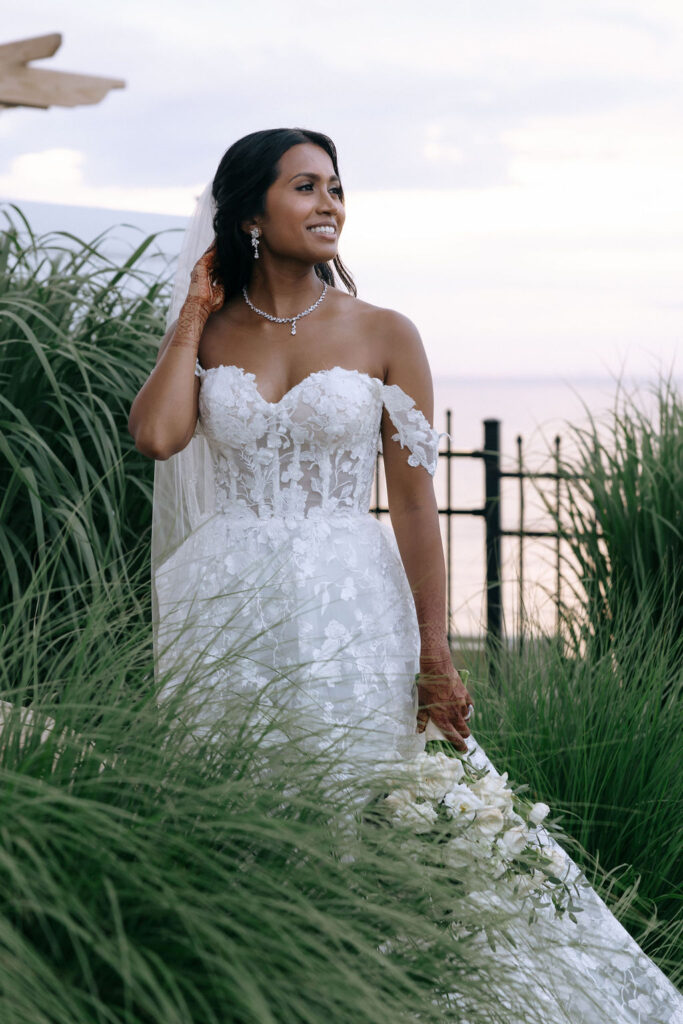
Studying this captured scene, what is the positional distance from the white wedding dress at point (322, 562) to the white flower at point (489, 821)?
1.30ft

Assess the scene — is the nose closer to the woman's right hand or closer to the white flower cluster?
the woman's right hand

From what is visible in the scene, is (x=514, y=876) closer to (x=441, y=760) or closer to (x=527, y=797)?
(x=441, y=760)

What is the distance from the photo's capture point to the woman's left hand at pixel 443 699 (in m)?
2.70

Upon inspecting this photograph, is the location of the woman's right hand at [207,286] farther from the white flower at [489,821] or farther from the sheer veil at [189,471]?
the white flower at [489,821]

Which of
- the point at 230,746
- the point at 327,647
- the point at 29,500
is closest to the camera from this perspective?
the point at 230,746

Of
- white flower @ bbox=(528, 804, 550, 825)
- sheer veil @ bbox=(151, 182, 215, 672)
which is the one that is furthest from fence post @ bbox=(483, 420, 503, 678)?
white flower @ bbox=(528, 804, 550, 825)

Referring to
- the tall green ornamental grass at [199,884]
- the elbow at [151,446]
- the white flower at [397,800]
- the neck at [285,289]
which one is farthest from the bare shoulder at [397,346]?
the white flower at [397,800]

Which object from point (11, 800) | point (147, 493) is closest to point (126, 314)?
point (147, 493)

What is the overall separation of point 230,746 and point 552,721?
1935mm

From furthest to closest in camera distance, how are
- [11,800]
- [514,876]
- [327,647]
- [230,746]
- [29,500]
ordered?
[29,500] < [327,647] < [514,876] < [230,746] < [11,800]

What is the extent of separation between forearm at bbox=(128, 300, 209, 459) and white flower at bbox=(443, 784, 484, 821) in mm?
1136

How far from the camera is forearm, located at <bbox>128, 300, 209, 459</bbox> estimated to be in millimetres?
2787

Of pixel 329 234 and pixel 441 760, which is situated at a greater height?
pixel 329 234

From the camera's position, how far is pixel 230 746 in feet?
6.30
